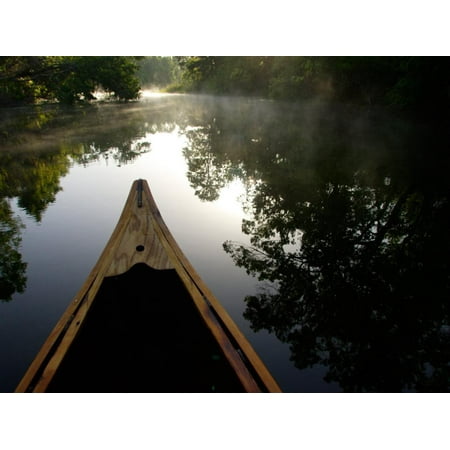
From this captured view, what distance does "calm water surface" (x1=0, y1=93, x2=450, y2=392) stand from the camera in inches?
123

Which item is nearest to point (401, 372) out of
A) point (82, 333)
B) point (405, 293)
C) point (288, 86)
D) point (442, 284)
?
point (405, 293)

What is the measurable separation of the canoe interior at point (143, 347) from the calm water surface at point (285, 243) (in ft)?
2.53

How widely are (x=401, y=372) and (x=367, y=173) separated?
7290 millimetres

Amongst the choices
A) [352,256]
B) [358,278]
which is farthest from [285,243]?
[358,278]

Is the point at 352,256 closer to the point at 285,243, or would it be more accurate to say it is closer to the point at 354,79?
the point at 285,243

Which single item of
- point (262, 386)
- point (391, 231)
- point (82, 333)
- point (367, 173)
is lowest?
point (262, 386)

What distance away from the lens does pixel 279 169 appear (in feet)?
30.8

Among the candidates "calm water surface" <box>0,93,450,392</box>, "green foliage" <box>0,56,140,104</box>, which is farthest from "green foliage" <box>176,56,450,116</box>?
"green foliage" <box>0,56,140,104</box>

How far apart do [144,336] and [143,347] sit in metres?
0.13

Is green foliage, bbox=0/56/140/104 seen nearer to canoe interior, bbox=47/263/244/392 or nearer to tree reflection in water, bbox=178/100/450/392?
tree reflection in water, bbox=178/100/450/392

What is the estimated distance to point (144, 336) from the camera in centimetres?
290

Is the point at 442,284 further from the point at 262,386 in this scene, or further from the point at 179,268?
the point at 179,268

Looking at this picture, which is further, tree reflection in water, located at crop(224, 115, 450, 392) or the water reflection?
the water reflection

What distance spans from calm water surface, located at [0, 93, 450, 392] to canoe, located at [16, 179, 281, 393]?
793 mm
